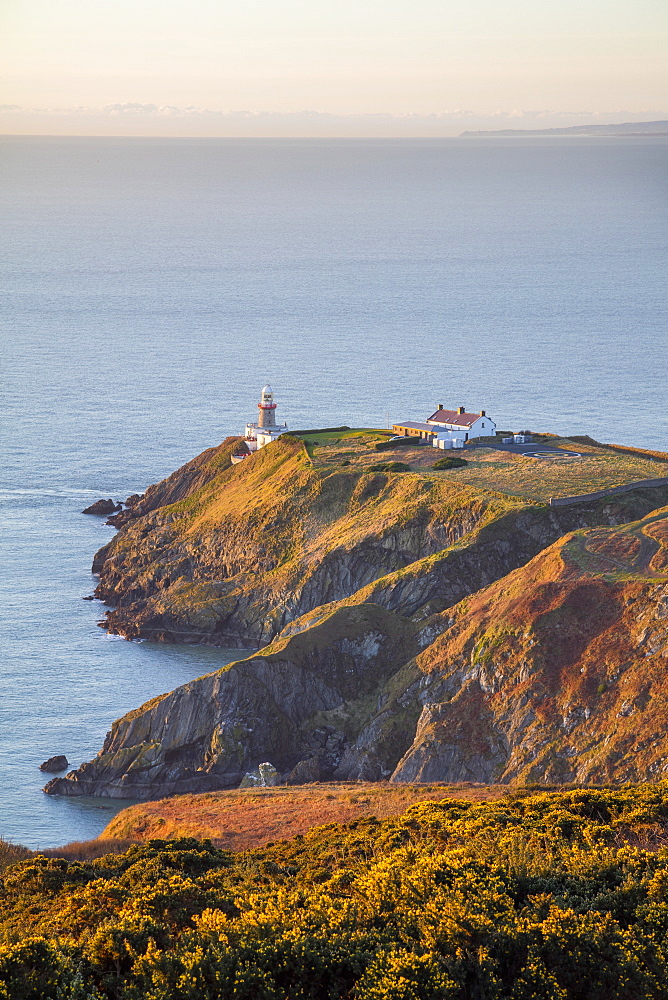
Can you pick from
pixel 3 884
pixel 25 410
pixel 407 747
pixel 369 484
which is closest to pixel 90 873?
pixel 3 884

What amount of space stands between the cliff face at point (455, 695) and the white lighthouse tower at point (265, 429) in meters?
41.9

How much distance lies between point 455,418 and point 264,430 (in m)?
18.7

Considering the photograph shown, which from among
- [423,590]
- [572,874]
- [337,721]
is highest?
[572,874]

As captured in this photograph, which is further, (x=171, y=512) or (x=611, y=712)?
(x=171, y=512)

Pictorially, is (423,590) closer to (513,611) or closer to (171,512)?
(513,611)

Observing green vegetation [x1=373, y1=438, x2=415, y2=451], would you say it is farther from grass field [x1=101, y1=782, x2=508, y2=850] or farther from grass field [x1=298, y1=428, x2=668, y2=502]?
grass field [x1=101, y1=782, x2=508, y2=850]

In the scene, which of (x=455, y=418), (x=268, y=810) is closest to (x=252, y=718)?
(x=268, y=810)

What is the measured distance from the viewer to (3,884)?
45.7 meters

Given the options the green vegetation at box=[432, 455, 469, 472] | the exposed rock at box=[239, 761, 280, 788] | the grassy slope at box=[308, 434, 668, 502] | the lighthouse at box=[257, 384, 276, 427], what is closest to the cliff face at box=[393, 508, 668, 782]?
the exposed rock at box=[239, 761, 280, 788]

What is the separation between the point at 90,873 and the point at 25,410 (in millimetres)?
133389

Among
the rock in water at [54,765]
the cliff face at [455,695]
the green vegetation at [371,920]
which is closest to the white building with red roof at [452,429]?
the cliff face at [455,695]

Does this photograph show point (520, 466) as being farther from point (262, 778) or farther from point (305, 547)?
point (262, 778)

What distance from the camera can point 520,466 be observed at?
346 ft

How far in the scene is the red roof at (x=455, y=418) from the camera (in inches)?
4673
